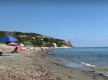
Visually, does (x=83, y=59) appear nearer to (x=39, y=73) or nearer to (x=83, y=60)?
(x=83, y=60)

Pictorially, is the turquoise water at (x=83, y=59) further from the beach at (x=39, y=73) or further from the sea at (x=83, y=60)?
the beach at (x=39, y=73)

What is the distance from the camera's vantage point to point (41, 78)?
53.1ft

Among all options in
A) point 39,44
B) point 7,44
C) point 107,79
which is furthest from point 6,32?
point 107,79

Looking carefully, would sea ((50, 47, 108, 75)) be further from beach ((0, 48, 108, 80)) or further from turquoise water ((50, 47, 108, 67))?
beach ((0, 48, 108, 80))

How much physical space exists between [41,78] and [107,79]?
16.2 feet

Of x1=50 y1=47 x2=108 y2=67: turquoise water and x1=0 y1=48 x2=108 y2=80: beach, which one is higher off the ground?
x1=0 y1=48 x2=108 y2=80: beach

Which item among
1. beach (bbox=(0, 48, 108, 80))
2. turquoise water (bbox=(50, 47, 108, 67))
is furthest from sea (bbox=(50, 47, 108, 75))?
beach (bbox=(0, 48, 108, 80))

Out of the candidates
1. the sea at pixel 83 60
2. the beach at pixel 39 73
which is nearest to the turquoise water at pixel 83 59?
the sea at pixel 83 60

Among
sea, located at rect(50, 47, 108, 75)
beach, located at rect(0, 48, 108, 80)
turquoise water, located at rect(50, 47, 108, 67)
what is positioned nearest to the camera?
beach, located at rect(0, 48, 108, 80)

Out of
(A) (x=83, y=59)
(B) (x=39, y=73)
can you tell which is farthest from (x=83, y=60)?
(B) (x=39, y=73)

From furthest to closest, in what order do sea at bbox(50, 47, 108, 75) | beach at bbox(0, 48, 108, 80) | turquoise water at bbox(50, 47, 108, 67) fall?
turquoise water at bbox(50, 47, 108, 67), sea at bbox(50, 47, 108, 75), beach at bbox(0, 48, 108, 80)

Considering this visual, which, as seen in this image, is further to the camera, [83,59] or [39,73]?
[83,59]

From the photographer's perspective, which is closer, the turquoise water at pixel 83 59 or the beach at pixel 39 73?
the beach at pixel 39 73

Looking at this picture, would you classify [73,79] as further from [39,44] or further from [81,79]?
[39,44]
